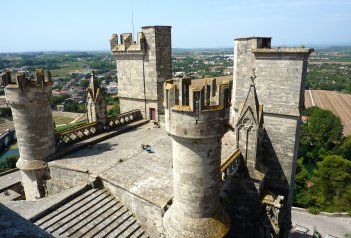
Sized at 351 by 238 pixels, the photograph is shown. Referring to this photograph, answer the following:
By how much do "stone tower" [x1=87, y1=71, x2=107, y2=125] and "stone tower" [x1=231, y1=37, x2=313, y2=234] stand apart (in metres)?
8.54

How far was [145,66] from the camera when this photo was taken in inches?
806

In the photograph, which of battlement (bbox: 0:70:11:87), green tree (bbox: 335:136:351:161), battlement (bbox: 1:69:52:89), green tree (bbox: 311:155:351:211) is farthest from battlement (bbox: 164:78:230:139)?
green tree (bbox: 335:136:351:161)

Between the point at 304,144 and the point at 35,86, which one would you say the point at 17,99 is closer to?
the point at 35,86

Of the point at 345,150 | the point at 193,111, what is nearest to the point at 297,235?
the point at 193,111

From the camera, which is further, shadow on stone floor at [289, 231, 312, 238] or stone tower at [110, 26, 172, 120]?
shadow on stone floor at [289, 231, 312, 238]

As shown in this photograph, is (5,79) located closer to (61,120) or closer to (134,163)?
(134,163)

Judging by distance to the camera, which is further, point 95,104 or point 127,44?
point 127,44

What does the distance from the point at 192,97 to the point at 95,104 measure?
36.2ft

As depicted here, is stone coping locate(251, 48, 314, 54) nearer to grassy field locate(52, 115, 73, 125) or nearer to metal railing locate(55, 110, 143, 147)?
metal railing locate(55, 110, 143, 147)

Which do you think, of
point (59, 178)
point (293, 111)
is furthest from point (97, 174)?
point (293, 111)

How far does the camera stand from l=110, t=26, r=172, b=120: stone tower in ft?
65.2

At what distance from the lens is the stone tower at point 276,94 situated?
44.8ft

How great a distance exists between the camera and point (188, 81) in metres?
9.05

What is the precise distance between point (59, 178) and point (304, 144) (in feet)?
170
